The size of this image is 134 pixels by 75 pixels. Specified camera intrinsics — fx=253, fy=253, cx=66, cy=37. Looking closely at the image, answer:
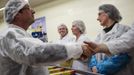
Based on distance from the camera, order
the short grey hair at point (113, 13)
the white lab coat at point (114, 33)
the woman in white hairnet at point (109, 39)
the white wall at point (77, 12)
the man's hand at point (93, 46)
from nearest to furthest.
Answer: the man's hand at point (93, 46)
the woman in white hairnet at point (109, 39)
the white lab coat at point (114, 33)
the short grey hair at point (113, 13)
the white wall at point (77, 12)

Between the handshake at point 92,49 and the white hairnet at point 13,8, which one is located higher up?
the white hairnet at point 13,8

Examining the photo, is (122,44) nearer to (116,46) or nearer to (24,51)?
(116,46)

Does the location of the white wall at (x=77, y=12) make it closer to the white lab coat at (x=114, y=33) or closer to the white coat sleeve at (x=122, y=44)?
the white lab coat at (x=114, y=33)

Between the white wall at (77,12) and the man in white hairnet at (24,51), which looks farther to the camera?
the white wall at (77,12)

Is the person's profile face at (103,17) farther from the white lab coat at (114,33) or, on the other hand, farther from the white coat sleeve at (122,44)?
the white coat sleeve at (122,44)

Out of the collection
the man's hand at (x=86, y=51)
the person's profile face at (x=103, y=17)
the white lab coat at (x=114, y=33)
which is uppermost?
the person's profile face at (x=103, y=17)

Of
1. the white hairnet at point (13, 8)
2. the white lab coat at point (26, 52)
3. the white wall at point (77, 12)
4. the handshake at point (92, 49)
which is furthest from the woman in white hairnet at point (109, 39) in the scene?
the white wall at point (77, 12)

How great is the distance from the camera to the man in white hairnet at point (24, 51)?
1611 millimetres

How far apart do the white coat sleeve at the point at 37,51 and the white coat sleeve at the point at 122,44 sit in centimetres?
45

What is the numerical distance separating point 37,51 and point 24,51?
0.09 m

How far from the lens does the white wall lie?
491 centimetres

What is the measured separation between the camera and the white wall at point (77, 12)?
4906 millimetres

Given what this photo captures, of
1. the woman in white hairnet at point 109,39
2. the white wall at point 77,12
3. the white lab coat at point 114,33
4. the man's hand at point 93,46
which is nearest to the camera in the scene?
the man's hand at point 93,46

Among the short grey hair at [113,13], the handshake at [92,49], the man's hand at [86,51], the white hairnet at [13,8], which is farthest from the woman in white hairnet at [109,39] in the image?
the white hairnet at [13,8]
